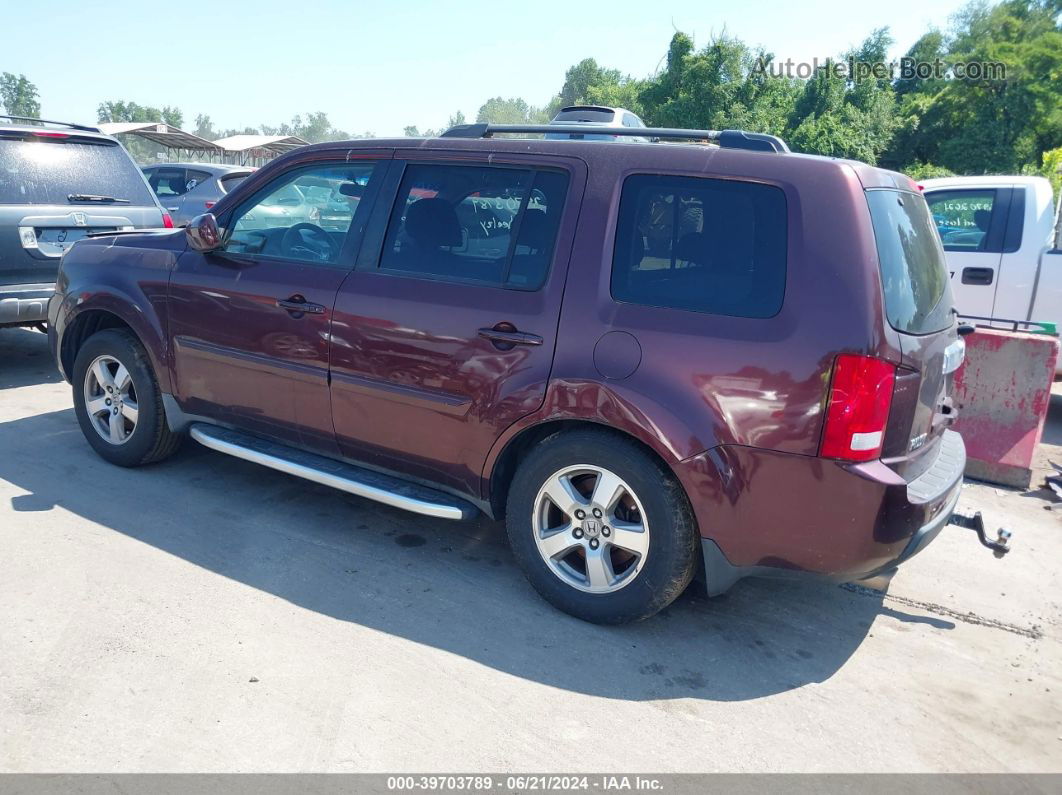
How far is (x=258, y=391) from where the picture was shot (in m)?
4.32

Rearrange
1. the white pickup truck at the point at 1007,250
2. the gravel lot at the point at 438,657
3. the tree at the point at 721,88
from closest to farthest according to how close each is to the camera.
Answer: the gravel lot at the point at 438,657, the white pickup truck at the point at 1007,250, the tree at the point at 721,88

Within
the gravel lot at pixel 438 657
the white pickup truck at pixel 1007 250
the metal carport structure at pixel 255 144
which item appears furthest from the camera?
the metal carport structure at pixel 255 144

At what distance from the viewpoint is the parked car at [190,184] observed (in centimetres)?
1312

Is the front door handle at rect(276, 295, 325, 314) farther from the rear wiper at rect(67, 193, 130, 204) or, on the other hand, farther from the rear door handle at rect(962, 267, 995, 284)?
the rear door handle at rect(962, 267, 995, 284)

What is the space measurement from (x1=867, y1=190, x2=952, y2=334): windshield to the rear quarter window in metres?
0.37

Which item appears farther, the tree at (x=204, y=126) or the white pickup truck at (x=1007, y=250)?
the tree at (x=204, y=126)

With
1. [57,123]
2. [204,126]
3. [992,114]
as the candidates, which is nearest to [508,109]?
[204,126]

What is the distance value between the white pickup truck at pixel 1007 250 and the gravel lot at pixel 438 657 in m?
3.35

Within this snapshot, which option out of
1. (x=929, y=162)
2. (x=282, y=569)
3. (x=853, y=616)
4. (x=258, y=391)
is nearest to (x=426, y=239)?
(x=258, y=391)

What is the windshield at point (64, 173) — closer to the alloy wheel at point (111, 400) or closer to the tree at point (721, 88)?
the alloy wheel at point (111, 400)

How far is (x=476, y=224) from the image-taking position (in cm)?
378

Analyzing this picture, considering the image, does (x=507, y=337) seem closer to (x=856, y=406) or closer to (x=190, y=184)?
(x=856, y=406)

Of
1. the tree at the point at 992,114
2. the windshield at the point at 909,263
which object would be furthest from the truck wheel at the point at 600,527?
the tree at the point at 992,114

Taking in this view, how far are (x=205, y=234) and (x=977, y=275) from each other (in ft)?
20.5
